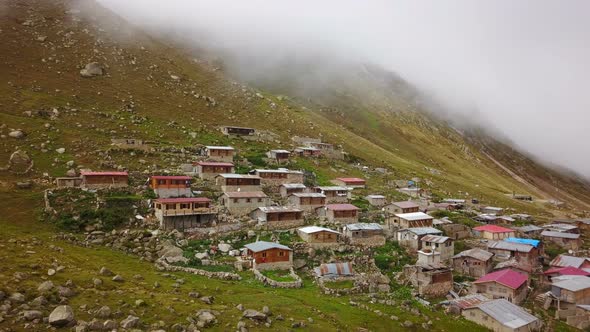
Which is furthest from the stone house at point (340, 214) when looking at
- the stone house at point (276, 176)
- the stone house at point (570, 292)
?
the stone house at point (570, 292)

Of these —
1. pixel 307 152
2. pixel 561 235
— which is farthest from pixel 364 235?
pixel 307 152

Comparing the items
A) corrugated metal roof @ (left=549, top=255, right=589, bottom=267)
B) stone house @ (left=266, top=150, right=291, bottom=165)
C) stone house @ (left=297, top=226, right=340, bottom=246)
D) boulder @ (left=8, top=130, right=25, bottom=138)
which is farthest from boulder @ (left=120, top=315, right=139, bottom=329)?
stone house @ (left=266, top=150, right=291, bottom=165)

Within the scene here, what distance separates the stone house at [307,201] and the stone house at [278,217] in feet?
23.2

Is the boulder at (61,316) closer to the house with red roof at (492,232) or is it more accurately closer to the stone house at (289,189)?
the stone house at (289,189)

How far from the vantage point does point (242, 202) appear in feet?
206

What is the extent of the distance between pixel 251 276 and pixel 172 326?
17.7m

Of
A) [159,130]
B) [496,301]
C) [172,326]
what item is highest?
[159,130]

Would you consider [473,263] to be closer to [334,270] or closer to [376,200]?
[334,270]

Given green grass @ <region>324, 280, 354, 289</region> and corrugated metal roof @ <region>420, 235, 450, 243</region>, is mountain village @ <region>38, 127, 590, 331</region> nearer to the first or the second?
green grass @ <region>324, 280, 354, 289</region>

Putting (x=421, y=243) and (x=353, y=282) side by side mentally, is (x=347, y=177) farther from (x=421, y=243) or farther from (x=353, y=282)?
(x=353, y=282)

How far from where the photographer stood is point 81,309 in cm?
2780

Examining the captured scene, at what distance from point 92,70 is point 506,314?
115 meters

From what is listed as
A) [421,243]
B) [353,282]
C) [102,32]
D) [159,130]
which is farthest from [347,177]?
[102,32]

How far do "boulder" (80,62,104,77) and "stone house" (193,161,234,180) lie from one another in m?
58.8
